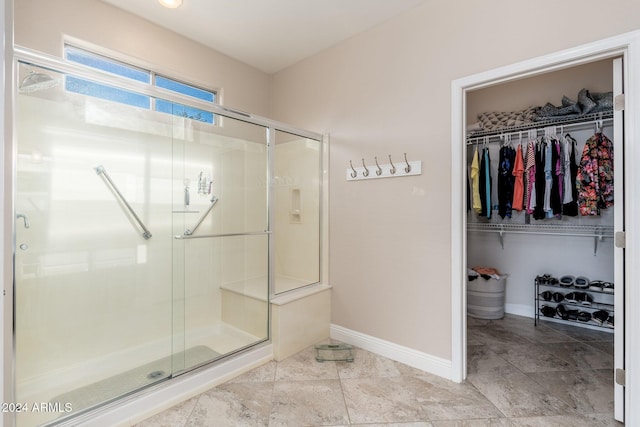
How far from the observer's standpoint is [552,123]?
→ 313 cm

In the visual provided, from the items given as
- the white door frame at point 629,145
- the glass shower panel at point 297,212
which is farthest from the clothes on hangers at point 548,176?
the glass shower panel at point 297,212

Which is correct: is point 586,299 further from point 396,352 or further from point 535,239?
point 396,352

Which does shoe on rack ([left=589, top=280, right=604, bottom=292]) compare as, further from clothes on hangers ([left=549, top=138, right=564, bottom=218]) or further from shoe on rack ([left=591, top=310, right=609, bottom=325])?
clothes on hangers ([left=549, top=138, right=564, bottom=218])

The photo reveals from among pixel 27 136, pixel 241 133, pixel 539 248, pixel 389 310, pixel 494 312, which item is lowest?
pixel 494 312

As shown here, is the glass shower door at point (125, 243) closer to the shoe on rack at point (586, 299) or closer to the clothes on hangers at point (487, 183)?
the clothes on hangers at point (487, 183)

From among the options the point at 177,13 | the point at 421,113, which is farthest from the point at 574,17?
the point at 177,13

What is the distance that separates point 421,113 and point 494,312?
Answer: 8.06 ft

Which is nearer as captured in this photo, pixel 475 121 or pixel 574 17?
pixel 574 17

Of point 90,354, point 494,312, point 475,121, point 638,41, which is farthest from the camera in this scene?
point 475,121

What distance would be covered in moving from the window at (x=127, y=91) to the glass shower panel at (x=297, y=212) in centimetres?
79

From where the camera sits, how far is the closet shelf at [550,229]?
119 inches

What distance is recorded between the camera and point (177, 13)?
252 centimetres

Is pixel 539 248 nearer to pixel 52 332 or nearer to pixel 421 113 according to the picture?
pixel 421 113

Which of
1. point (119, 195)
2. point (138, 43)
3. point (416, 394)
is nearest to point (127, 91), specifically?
point (119, 195)
